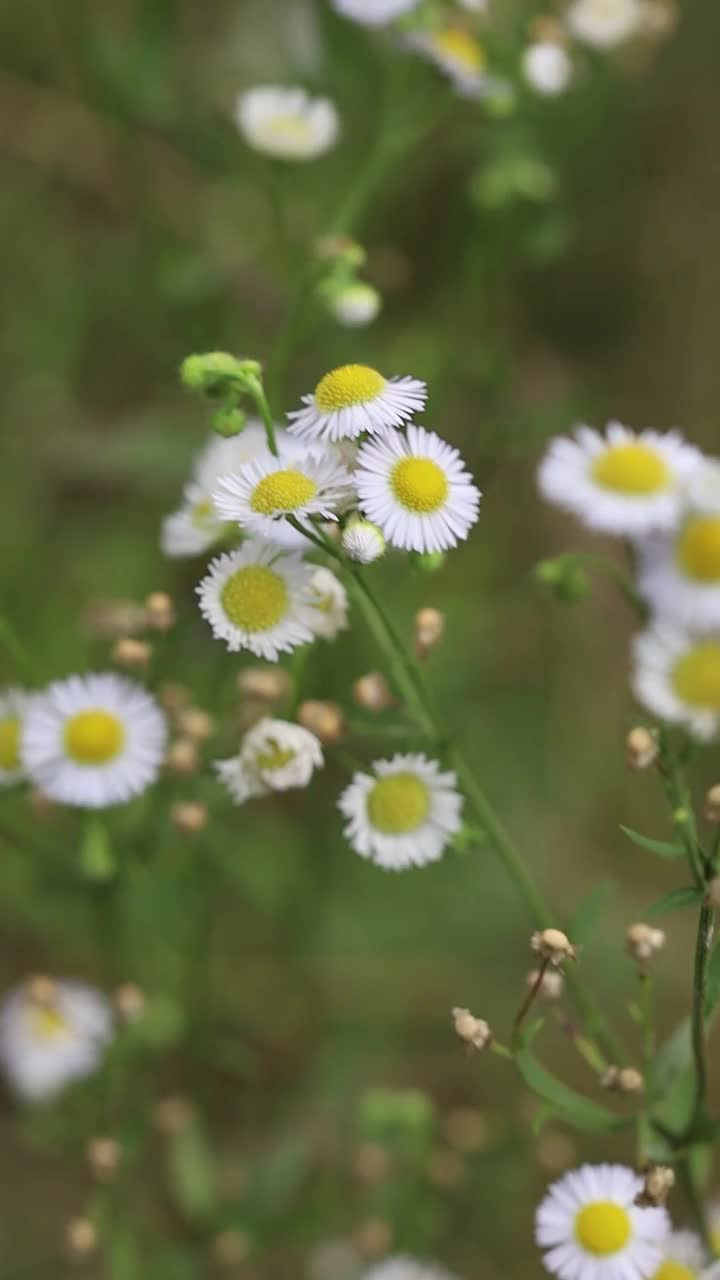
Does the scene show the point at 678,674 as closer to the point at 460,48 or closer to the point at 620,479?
the point at 620,479

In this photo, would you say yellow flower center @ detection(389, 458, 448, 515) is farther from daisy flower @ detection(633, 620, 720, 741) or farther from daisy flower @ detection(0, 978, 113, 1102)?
daisy flower @ detection(0, 978, 113, 1102)

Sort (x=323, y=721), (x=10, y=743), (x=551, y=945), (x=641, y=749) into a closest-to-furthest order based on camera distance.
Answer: (x=551, y=945) → (x=641, y=749) → (x=323, y=721) → (x=10, y=743)

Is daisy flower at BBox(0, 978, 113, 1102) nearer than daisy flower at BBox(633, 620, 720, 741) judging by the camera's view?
No

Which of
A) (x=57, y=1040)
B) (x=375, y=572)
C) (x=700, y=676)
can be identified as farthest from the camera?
(x=57, y=1040)

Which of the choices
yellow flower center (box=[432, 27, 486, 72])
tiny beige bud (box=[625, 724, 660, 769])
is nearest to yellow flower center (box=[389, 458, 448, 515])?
tiny beige bud (box=[625, 724, 660, 769])

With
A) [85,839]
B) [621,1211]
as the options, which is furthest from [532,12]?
[621,1211]

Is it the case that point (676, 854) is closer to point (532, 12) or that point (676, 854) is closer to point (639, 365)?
point (532, 12)

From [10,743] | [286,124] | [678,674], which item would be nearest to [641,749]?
[678,674]

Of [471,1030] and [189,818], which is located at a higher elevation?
[189,818]
